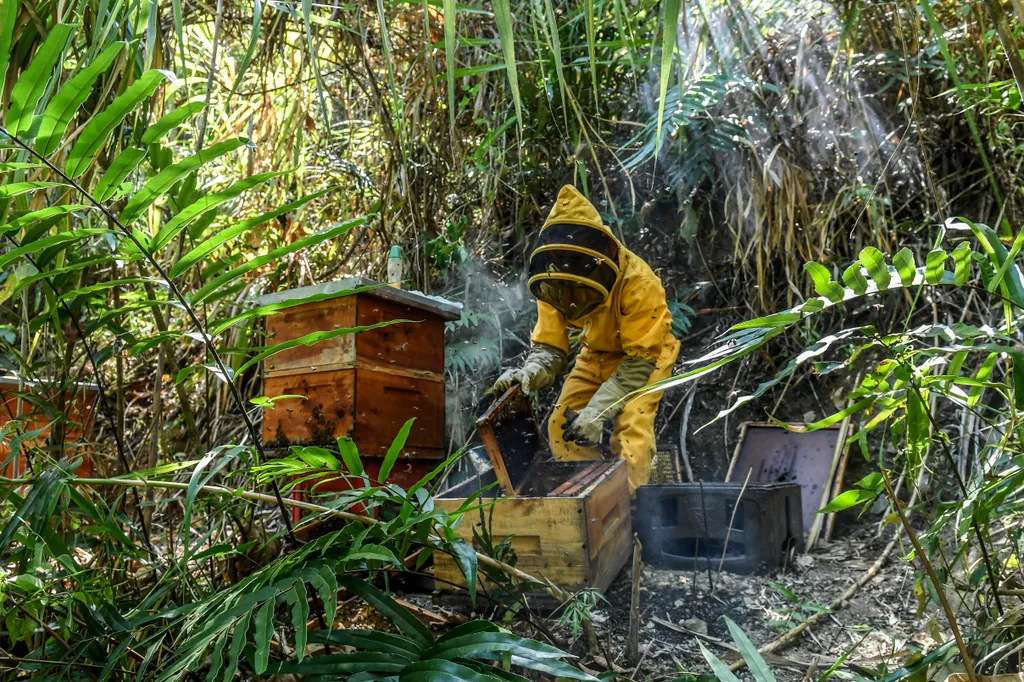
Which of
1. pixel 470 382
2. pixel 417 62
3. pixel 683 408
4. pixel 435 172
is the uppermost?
pixel 417 62

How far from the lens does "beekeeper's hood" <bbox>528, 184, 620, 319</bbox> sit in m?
3.41

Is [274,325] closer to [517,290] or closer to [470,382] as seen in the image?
[470,382]

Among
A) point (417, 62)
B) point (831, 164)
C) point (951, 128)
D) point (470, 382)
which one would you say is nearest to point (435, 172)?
point (417, 62)

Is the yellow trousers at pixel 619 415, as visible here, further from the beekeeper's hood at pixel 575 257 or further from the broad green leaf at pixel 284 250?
the broad green leaf at pixel 284 250

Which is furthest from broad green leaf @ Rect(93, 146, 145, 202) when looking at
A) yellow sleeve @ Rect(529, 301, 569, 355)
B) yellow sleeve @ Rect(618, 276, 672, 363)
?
yellow sleeve @ Rect(529, 301, 569, 355)

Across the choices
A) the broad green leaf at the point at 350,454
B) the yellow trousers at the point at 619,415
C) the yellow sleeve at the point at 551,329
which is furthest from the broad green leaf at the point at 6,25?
the yellow sleeve at the point at 551,329

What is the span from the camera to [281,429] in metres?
2.93

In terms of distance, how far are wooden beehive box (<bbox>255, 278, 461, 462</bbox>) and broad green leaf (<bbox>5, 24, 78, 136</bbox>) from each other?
1.49 m

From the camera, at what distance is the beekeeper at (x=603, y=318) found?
11.3ft

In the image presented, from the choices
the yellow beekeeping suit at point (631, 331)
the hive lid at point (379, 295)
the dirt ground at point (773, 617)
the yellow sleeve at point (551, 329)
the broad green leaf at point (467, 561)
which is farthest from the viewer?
the yellow sleeve at point (551, 329)

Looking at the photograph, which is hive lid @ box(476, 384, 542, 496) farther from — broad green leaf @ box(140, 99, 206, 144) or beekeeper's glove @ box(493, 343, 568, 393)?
broad green leaf @ box(140, 99, 206, 144)

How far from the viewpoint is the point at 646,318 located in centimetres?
357

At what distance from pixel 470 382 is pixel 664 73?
10.8 feet

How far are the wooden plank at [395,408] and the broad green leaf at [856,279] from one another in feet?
6.24
